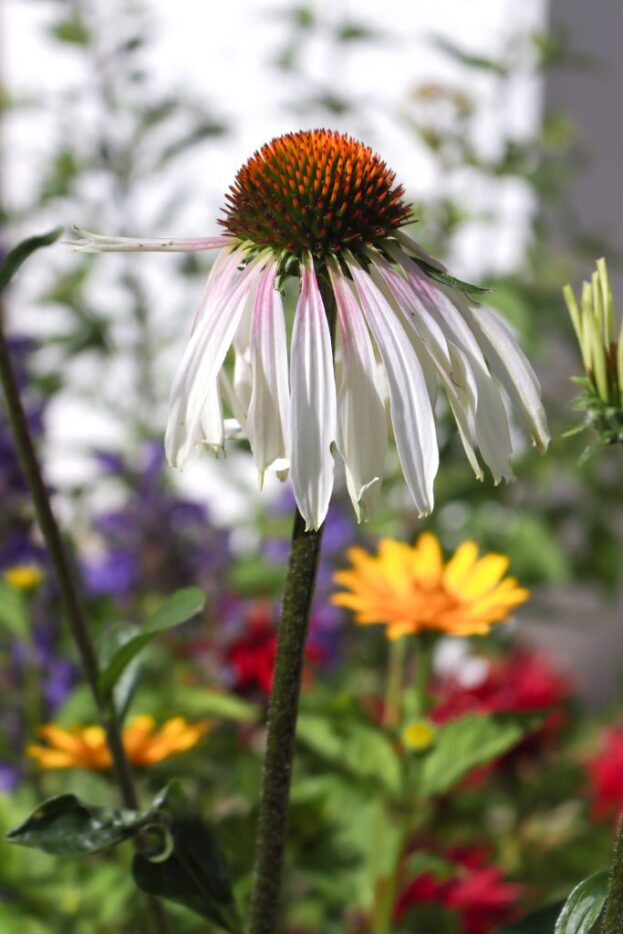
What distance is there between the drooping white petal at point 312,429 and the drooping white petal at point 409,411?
2 cm

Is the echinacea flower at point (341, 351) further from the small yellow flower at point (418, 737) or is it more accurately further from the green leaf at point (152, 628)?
the small yellow flower at point (418, 737)

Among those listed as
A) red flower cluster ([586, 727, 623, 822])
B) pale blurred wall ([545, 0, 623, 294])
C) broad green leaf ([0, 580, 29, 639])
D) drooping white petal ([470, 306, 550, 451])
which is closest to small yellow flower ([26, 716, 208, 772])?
broad green leaf ([0, 580, 29, 639])

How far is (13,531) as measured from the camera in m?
0.85

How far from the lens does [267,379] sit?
35 cm

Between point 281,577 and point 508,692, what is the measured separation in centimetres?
26

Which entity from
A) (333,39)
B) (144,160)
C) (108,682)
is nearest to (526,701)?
(108,682)

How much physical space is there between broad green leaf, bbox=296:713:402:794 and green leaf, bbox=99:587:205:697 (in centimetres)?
20

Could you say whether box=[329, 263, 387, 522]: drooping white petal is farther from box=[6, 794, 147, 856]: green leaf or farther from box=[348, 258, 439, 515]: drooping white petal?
box=[6, 794, 147, 856]: green leaf

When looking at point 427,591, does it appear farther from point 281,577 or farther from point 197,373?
point 281,577

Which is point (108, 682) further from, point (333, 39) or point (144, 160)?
point (333, 39)

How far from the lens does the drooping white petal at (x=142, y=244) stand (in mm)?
361

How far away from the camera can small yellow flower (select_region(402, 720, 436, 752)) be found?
1.89 ft

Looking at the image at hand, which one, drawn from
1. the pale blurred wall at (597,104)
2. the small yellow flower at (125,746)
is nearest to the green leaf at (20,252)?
the small yellow flower at (125,746)

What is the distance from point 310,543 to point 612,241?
1.66 meters
